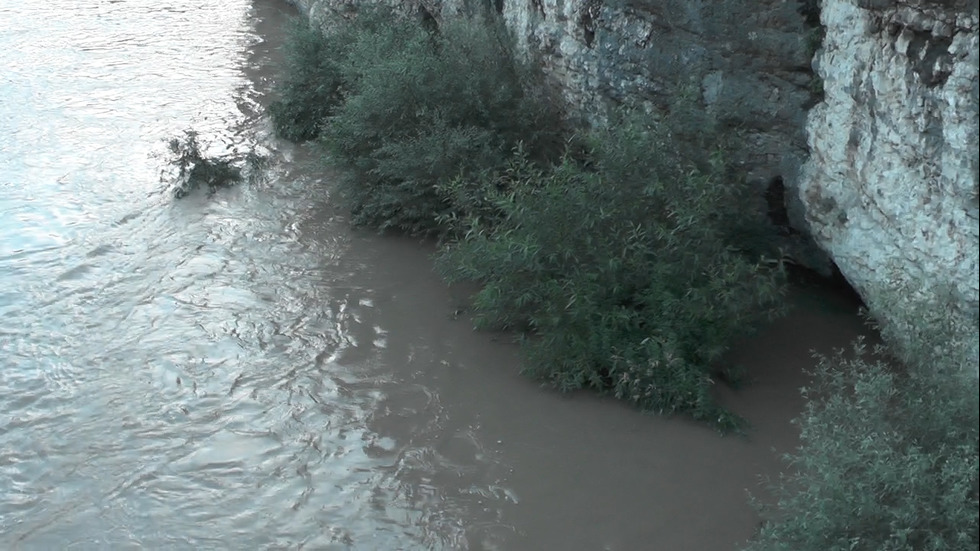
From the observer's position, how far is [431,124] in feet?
24.8

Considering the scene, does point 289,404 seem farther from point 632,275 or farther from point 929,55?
point 929,55

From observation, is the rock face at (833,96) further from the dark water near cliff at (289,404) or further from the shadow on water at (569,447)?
the dark water near cliff at (289,404)

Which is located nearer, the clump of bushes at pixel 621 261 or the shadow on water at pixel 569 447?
the shadow on water at pixel 569 447

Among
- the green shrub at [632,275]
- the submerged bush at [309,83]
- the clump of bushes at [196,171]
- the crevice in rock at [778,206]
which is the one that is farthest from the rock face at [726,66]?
the clump of bushes at [196,171]

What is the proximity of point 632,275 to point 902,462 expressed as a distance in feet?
7.09

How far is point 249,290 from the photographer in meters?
6.96

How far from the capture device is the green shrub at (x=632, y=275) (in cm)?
555

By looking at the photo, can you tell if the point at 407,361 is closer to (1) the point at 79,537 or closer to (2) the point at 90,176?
(1) the point at 79,537

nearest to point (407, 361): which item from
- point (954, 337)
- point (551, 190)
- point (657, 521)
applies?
point (551, 190)

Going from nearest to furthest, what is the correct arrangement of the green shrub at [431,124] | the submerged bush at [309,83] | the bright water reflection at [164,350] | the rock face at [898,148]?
1. the rock face at [898,148]
2. the bright water reflection at [164,350]
3. the green shrub at [431,124]
4. the submerged bush at [309,83]

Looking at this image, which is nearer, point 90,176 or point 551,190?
→ point 551,190

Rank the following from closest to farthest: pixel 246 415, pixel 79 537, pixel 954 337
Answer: pixel 954 337 < pixel 79 537 < pixel 246 415

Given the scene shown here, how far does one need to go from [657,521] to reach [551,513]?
0.51 meters

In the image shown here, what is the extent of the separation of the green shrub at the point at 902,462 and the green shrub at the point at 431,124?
3488 mm
